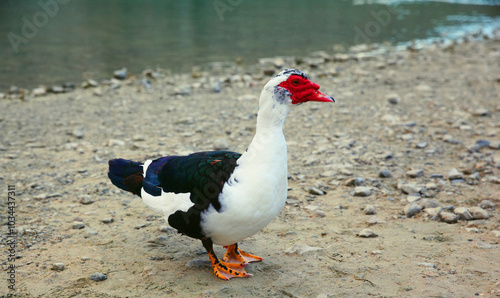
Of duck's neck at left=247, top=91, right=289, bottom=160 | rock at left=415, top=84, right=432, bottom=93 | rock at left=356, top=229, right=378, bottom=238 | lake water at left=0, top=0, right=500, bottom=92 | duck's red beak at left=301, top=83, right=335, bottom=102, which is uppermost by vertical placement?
duck's red beak at left=301, top=83, right=335, bottom=102

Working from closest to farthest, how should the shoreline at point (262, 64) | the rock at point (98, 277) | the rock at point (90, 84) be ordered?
the rock at point (98, 277) < the shoreline at point (262, 64) < the rock at point (90, 84)

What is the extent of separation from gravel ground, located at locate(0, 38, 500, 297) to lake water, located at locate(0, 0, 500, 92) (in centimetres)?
290

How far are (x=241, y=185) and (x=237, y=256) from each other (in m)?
0.89

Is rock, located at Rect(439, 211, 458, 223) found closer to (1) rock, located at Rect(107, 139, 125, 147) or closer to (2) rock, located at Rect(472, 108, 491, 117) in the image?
(2) rock, located at Rect(472, 108, 491, 117)

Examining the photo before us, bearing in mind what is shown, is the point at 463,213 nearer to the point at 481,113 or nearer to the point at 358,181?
the point at 358,181

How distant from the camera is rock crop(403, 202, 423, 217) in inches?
208

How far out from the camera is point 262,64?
1370 centimetres

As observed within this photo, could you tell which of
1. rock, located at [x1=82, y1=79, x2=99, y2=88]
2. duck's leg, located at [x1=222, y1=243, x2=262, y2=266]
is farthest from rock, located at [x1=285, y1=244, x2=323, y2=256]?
rock, located at [x1=82, y1=79, x2=99, y2=88]

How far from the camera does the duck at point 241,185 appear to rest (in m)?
3.78

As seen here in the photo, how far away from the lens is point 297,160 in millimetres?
6848

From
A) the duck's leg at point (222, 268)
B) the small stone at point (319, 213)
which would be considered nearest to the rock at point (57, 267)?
the duck's leg at point (222, 268)

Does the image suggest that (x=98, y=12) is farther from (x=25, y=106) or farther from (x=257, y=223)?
(x=257, y=223)

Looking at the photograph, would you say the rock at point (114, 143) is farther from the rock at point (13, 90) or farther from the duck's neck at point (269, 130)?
the rock at point (13, 90)

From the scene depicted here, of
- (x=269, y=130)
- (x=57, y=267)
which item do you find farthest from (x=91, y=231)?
(x=269, y=130)
